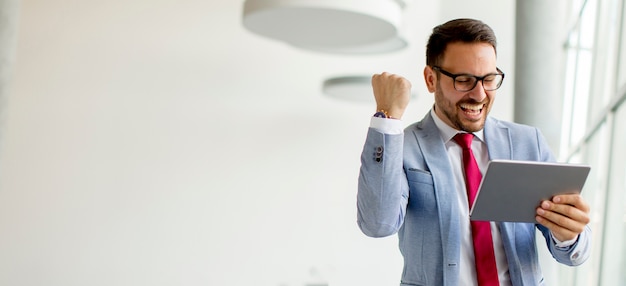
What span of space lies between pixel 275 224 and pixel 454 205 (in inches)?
433

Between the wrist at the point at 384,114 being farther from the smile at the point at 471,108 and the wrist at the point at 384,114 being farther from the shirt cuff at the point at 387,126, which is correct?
the smile at the point at 471,108

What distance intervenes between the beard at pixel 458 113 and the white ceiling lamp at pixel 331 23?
3.30 m

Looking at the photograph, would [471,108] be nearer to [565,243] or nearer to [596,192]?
[565,243]

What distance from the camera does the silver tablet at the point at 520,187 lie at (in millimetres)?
2666

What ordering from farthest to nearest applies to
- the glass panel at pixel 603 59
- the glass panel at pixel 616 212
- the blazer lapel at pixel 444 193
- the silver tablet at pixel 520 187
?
the glass panel at pixel 603 59 → the glass panel at pixel 616 212 → the blazer lapel at pixel 444 193 → the silver tablet at pixel 520 187

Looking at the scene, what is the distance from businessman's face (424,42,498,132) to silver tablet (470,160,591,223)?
25 cm

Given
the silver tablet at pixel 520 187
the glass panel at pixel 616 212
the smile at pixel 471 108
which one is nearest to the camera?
the silver tablet at pixel 520 187

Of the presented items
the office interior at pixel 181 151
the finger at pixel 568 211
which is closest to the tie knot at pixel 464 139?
the finger at pixel 568 211

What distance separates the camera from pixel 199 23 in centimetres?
1349

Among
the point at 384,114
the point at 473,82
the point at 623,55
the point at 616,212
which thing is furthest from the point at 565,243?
the point at 623,55

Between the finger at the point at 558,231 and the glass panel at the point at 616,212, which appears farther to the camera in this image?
the glass panel at the point at 616,212

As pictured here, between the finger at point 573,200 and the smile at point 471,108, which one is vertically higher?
the smile at point 471,108

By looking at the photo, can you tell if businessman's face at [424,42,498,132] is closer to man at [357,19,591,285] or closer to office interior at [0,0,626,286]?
man at [357,19,591,285]

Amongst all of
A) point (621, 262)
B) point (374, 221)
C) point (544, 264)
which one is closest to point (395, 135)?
point (374, 221)
